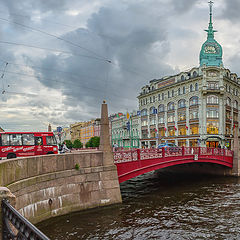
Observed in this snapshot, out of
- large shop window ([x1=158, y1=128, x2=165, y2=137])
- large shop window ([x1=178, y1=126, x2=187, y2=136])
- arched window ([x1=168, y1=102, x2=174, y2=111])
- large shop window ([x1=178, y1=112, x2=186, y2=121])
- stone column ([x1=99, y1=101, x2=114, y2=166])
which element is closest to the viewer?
stone column ([x1=99, y1=101, x2=114, y2=166])

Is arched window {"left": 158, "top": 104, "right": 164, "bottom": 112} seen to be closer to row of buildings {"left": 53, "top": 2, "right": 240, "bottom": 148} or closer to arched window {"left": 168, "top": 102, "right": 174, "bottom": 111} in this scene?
row of buildings {"left": 53, "top": 2, "right": 240, "bottom": 148}

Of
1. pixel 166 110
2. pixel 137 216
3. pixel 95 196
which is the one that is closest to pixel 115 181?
pixel 95 196

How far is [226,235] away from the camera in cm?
1105

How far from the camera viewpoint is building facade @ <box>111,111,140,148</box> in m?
71.2

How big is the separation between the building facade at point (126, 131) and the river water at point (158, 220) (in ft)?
156

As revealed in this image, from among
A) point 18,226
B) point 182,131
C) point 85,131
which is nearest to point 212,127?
point 182,131

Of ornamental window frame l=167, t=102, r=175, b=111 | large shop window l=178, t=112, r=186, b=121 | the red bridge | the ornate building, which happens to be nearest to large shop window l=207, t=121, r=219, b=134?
the ornate building

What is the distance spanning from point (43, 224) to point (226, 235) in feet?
27.8

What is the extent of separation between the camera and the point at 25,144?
21203 millimetres

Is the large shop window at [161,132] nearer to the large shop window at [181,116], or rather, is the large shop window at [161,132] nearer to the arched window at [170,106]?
the arched window at [170,106]

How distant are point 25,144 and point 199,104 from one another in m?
39.6

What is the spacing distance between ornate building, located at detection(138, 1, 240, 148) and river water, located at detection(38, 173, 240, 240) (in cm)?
3263

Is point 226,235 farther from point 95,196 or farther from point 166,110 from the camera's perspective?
point 166,110

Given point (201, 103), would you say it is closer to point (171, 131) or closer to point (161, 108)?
point (171, 131)
